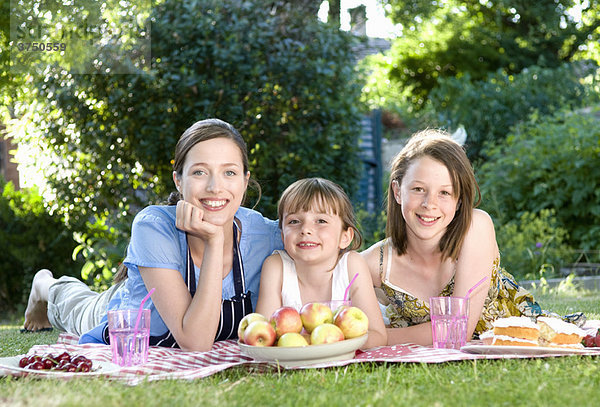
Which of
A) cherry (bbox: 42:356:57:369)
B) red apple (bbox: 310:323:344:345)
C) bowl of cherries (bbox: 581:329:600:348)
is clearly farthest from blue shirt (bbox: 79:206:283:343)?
bowl of cherries (bbox: 581:329:600:348)

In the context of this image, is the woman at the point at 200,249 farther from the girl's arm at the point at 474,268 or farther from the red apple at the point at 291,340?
the girl's arm at the point at 474,268

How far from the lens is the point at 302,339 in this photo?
9.03 feet

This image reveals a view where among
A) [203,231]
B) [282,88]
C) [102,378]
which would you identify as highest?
[282,88]

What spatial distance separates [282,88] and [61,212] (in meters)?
2.63

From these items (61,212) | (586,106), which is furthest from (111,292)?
(586,106)

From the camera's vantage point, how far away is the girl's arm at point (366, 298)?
3264 millimetres

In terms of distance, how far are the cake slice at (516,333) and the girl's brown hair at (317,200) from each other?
0.97 meters

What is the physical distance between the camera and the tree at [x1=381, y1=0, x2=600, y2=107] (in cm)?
1767

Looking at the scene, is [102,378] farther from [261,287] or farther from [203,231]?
[261,287]

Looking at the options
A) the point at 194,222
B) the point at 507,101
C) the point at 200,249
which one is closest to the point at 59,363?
the point at 194,222

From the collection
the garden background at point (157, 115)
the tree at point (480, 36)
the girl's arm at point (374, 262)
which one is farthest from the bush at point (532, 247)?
the tree at point (480, 36)

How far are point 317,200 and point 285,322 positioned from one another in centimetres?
87

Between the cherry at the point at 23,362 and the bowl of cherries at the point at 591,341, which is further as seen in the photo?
the bowl of cherries at the point at 591,341

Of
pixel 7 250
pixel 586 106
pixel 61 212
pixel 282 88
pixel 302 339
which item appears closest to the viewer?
pixel 302 339
